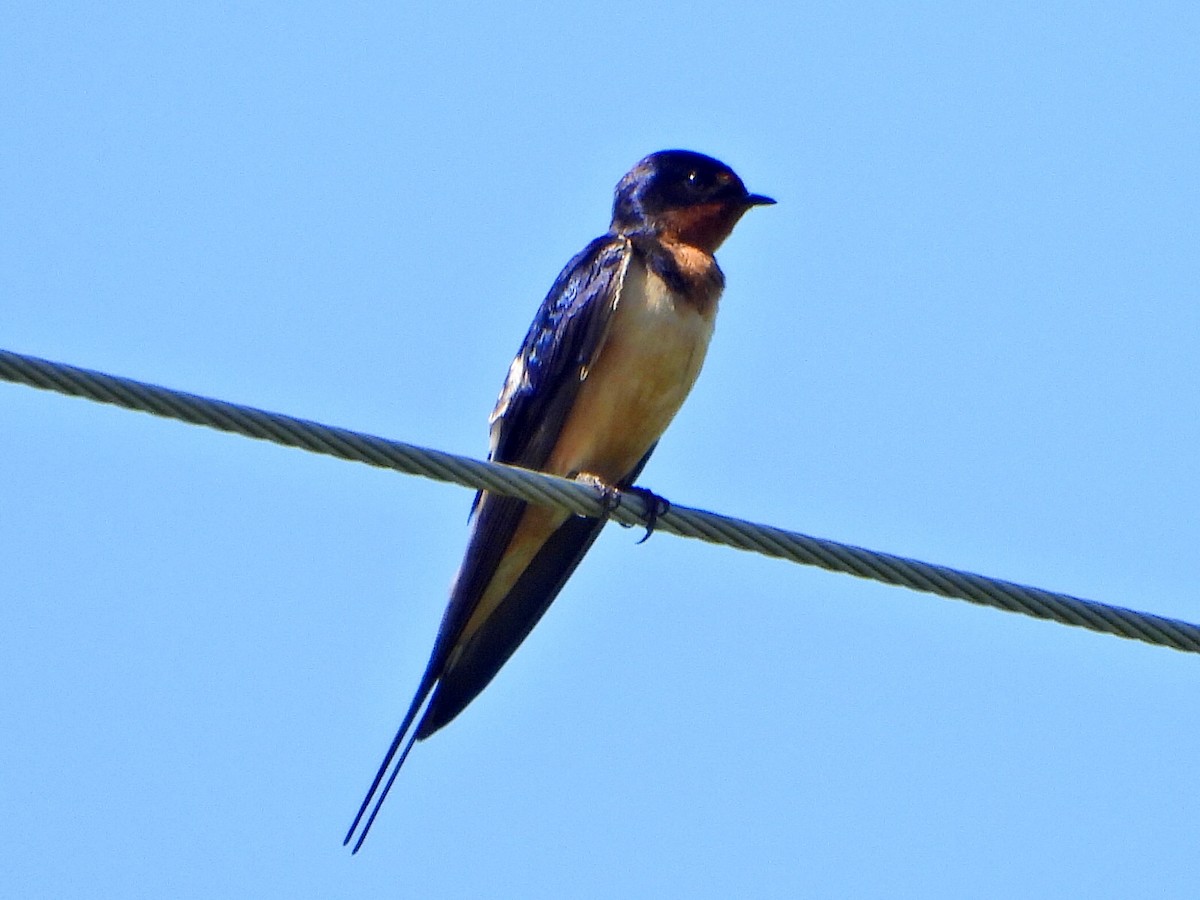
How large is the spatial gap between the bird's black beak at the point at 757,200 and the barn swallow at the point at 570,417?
1.85ft

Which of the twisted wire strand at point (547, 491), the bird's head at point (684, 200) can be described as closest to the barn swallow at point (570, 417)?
the bird's head at point (684, 200)

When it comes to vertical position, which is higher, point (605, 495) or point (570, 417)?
point (570, 417)

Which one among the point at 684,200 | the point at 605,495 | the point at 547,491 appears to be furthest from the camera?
the point at 684,200

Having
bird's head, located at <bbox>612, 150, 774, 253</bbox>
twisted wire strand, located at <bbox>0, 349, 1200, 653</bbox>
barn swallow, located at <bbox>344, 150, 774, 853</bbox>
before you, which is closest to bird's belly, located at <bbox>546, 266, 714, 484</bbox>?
barn swallow, located at <bbox>344, 150, 774, 853</bbox>

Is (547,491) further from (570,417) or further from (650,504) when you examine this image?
(570,417)

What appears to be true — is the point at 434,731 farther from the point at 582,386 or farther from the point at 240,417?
the point at 240,417

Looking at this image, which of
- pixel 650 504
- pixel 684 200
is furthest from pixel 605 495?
pixel 684 200

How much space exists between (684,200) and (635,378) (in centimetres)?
107

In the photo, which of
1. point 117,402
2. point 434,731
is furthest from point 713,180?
point 117,402

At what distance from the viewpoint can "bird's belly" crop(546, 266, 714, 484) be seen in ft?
19.2

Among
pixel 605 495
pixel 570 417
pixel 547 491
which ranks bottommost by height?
pixel 547 491

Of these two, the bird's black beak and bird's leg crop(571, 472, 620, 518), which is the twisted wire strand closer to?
bird's leg crop(571, 472, 620, 518)

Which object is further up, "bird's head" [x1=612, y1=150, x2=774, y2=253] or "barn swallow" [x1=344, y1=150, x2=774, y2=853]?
"bird's head" [x1=612, y1=150, x2=774, y2=253]

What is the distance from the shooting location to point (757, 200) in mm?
6699
